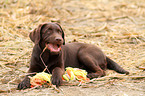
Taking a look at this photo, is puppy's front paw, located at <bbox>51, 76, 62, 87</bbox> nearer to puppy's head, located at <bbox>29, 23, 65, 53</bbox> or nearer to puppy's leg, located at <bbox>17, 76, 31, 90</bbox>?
puppy's leg, located at <bbox>17, 76, 31, 90</bbox>

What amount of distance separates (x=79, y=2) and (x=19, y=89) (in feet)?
35.4

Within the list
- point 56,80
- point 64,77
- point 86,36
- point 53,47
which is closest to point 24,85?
point 56,80

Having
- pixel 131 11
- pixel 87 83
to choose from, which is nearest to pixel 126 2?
pixel 131 11

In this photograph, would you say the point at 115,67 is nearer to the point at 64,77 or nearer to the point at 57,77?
the point at 64,77

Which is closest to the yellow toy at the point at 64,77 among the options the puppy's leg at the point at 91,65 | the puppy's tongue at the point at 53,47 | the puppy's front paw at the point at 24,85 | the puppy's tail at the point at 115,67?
the puppy's front paw at the point at 24,85

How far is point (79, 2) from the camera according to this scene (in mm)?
14453

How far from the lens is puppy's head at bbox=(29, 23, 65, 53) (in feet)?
15.4

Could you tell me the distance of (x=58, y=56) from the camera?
5070 millimetres

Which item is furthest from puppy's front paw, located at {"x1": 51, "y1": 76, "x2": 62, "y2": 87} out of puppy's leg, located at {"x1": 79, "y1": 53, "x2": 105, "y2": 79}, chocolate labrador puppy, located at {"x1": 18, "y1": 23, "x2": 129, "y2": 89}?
puppy's leg, located at {"x1": 79, "y1": 53, "x2": 105, "y2": 79}

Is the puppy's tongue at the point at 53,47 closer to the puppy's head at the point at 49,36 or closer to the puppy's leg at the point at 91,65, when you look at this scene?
the puppy's head at the point at 49,36

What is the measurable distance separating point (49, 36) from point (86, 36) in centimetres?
366

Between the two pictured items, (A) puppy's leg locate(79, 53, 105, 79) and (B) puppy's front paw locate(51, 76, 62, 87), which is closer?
(B) puppy's front paw locate(51, 76, 62, 87)

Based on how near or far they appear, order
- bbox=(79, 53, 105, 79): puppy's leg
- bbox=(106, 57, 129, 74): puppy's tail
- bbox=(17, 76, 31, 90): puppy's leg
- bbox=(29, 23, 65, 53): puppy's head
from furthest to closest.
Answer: bbox=(106, 57, 129, 74): puppy's tail < bbox=(79, 53, 105, 79): puppy's leg < bbox=(29, 23, 65, 53): puppy's head < bbox=(17, 76, 31, 90): puppy's leg

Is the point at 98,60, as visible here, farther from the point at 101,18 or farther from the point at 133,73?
the point at 101,18
